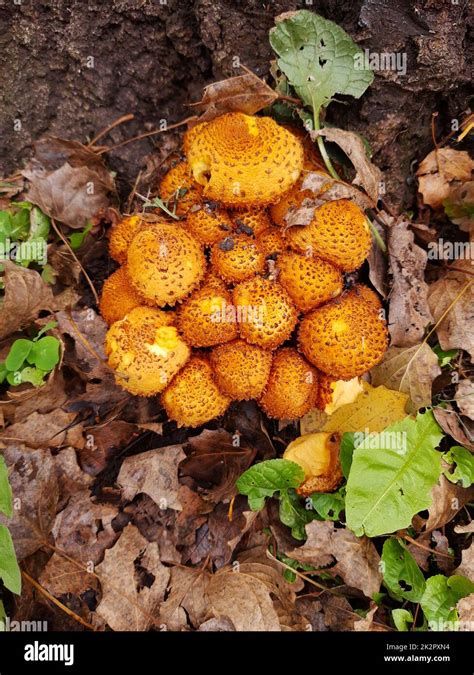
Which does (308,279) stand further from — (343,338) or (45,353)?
(45,353)

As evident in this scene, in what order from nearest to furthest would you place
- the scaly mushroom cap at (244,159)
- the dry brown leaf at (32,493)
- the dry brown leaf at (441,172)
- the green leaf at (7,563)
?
the green leaf at (7,563), the scaly mushroom cap at (244,159), the dry brown leaf at (32,493), the dry brown leaf at (441,172)

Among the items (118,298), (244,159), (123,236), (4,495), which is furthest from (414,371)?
(4,495)

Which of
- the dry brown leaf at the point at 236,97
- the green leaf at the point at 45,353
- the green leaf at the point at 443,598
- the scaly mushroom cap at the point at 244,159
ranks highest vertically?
the dry brown leaf at the point at 236,97

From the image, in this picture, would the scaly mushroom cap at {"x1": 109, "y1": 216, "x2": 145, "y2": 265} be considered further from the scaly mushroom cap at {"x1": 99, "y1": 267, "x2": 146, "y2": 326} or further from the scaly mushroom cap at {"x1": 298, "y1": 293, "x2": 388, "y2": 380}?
the scaly mushroom cap at {"x1": 298, "y1": 293, "x2": 388, "y2": 380}

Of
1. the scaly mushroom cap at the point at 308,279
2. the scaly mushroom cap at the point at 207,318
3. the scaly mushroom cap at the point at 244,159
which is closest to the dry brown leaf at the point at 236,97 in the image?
the scaly mushroom cap at the point at 244,159

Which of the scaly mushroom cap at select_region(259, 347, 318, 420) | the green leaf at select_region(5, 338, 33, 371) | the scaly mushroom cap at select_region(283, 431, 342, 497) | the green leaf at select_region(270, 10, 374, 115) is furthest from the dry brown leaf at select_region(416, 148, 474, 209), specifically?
the green leaf at select_region(5, 338, 33, 371)

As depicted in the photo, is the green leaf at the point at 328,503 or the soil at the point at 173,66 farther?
the green leaf at the point at 328,503

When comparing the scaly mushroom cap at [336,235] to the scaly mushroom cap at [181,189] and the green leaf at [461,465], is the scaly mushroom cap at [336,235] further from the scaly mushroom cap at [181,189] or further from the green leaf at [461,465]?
the green leaf at [461,465]
